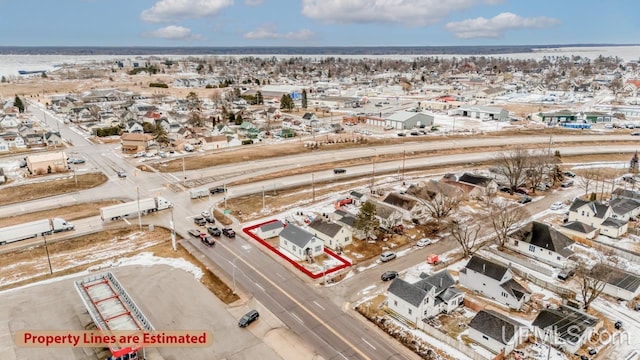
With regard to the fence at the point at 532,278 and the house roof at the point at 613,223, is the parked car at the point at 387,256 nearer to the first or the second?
the fence at the point at 532,278

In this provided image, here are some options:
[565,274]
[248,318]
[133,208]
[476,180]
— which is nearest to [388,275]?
[248,318]

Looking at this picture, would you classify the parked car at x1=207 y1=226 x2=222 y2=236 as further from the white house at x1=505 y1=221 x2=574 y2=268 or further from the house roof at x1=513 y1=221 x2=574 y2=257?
the house roof at x1=513 y1=221 x2=574 y2=257

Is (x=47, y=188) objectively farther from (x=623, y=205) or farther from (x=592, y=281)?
(x=623, y=205)

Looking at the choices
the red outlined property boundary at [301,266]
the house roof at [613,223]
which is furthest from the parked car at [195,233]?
the house roof at [613,223]

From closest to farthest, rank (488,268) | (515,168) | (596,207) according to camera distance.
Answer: (488,268) → (596,207) → (515,168)

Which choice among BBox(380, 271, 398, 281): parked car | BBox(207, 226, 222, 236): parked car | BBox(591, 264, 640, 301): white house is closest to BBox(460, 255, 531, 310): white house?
BBox(591, 264, 640, 301): white house

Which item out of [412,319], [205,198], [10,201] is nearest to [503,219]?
[412,319]
